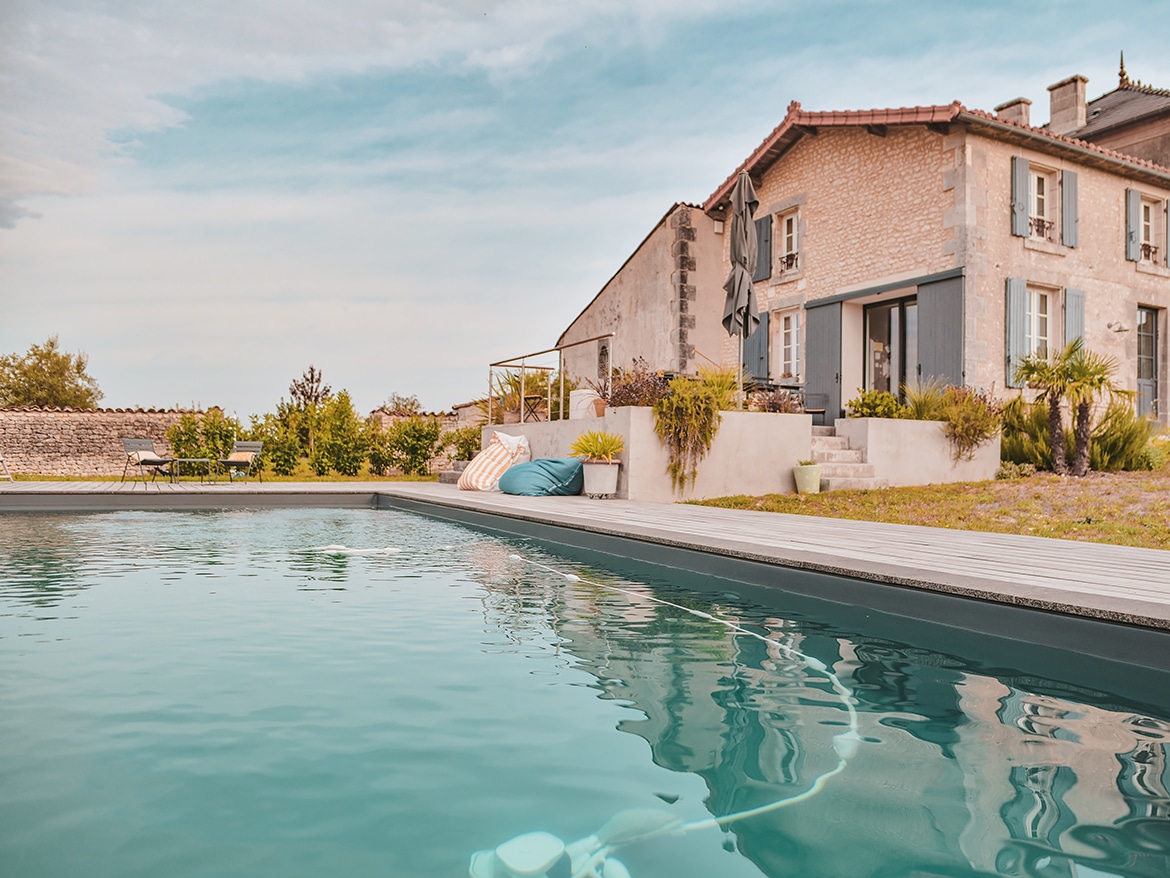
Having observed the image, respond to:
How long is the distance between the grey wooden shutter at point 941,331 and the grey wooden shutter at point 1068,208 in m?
2.41

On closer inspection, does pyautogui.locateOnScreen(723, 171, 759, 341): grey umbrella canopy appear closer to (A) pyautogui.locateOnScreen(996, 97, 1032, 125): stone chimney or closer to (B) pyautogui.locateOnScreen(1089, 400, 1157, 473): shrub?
(B) pyautogui.locateOnScreen(1089, 400, 1157, 473): shrub

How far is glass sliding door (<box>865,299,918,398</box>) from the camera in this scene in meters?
13.0

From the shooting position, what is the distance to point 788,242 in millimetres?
14555

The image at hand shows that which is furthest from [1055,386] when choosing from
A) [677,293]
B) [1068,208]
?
[677,293]

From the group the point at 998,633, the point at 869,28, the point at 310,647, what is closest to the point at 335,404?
the point at 869,28

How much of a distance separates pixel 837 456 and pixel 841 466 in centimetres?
33

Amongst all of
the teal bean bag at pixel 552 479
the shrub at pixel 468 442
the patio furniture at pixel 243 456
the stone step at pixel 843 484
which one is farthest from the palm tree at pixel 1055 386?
the patio furniture at pixel 243 456

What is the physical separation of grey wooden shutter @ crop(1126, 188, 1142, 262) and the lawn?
485cm

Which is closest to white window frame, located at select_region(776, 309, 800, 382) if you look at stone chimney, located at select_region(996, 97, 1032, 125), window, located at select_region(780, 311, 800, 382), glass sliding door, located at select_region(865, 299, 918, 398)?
window, located at select_region(780, 311, 800, 382)

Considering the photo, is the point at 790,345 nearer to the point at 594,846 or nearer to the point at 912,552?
the point at 912,552

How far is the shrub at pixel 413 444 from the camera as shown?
16844 millimetres

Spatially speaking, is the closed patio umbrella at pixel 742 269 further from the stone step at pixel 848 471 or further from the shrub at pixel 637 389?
the stone step at pixel 848 471

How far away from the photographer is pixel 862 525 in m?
6.54

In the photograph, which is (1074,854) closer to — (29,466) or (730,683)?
(730,683)
